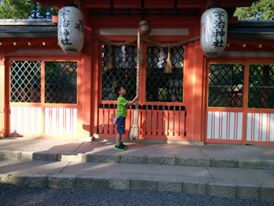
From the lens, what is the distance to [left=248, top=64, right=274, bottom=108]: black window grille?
8078 millimetres

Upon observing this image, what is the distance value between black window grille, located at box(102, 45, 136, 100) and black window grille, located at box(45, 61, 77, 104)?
878mm

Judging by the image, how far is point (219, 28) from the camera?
670 centimetres

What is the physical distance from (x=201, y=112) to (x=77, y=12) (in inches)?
159

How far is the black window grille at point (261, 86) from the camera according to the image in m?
8.08

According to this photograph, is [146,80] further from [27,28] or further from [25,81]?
[27,28]

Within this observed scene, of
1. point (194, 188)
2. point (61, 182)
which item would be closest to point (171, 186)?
point (194, 188)

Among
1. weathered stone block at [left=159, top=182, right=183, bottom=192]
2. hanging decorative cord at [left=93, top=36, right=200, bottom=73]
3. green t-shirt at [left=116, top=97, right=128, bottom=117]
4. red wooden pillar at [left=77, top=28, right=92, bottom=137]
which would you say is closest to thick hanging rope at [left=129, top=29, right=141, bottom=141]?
hanging decorative cord at [left=93, top=36, right=200, bottom=73]

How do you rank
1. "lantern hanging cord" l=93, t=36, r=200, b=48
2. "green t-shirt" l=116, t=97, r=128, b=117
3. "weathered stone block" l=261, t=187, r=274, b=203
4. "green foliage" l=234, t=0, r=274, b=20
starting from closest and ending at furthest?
"weathered stone block" l=261, t=187, r=274, b=203 → "green t-shirt" l=116, t=97, r=128, b=117 → "lantern hanging cord" l=93, t=36, r=200, b=48 → "green foliage" l=234, t=0, r=274, b=20

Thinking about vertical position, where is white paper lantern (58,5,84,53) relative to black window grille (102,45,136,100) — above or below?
above

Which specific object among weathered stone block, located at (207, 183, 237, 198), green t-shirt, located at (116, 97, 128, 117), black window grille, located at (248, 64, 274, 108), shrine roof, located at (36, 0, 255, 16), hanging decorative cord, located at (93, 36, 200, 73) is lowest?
weathered stone block, located at (207, 183, 237, 198)

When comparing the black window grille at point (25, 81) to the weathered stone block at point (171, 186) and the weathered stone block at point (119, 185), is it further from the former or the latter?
the weathered stone block at point (171, 186)

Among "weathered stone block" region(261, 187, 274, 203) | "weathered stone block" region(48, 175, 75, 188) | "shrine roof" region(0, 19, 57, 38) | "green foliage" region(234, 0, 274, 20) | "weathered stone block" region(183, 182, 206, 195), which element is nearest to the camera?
"weathered stone block" region(261, 187, 274, 203)

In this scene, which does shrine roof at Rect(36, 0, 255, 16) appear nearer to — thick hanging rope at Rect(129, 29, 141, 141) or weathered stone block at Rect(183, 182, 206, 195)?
thick hanging rope at Rect(129, 29, 141, 141)

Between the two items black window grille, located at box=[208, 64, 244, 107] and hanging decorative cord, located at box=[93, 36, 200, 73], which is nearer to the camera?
hanging decorative cord, located at box=[93, 36, 200, 73]
